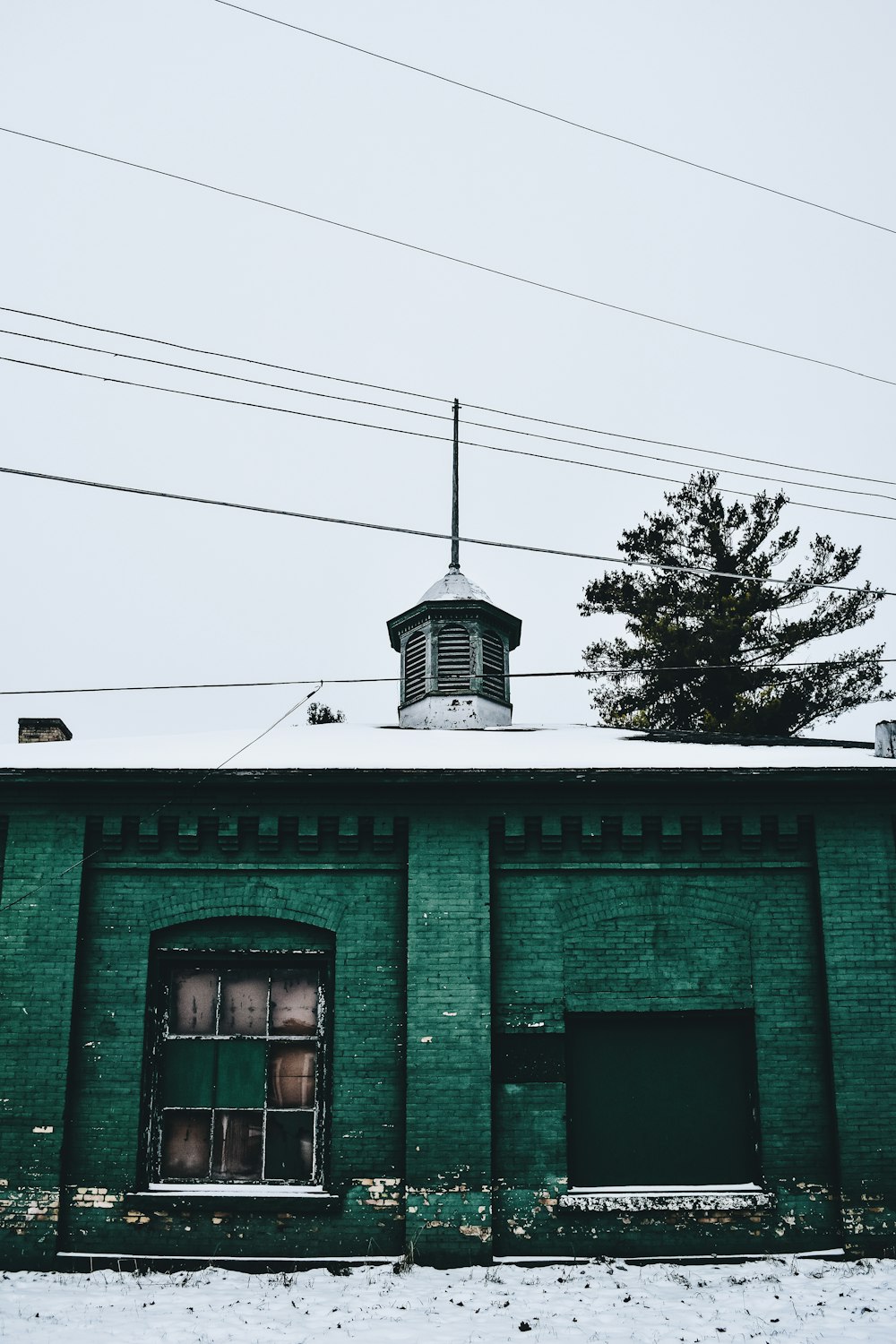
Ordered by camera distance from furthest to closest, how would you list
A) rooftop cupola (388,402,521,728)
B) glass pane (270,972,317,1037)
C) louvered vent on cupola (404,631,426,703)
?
louvered vent on cupola (404,631,426,703), rooftop cupola (388,402,521,728), glass pane (270,972,317,1037)

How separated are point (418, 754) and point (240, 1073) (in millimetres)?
3517

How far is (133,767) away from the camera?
400 inches

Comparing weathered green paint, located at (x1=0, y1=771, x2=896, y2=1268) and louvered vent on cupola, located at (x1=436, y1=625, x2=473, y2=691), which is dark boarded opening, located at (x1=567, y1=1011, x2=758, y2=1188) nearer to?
weathered green paint, located at (x1=0, y1=771, x2=896, y2=1268)

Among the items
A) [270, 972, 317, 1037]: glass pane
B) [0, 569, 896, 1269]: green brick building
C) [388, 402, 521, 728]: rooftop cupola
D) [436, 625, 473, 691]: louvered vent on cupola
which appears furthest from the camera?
[436, 625, 473, 691]: louvered vent on cupola

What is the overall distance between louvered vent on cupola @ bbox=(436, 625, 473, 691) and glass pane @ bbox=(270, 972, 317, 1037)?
6315 mm

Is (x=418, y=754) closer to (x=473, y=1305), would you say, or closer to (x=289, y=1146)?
(x=289, y=1146)

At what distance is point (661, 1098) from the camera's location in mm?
10000

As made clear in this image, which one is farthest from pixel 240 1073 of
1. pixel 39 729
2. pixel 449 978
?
pixel 39 729

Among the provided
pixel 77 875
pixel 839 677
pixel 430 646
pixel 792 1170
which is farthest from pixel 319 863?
pixel 839 677

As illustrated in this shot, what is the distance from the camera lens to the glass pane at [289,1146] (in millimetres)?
9789

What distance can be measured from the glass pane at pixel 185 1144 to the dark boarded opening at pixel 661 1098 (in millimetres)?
3391

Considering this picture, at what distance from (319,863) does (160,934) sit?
167 cm

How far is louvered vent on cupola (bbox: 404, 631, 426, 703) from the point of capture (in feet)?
53.1

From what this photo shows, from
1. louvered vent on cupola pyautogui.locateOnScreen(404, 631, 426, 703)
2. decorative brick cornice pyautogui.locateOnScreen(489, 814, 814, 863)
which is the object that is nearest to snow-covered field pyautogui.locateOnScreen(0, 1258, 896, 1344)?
decorative brick cornice pyautogui.locateOnScreen(489, 814, 814, 863)
